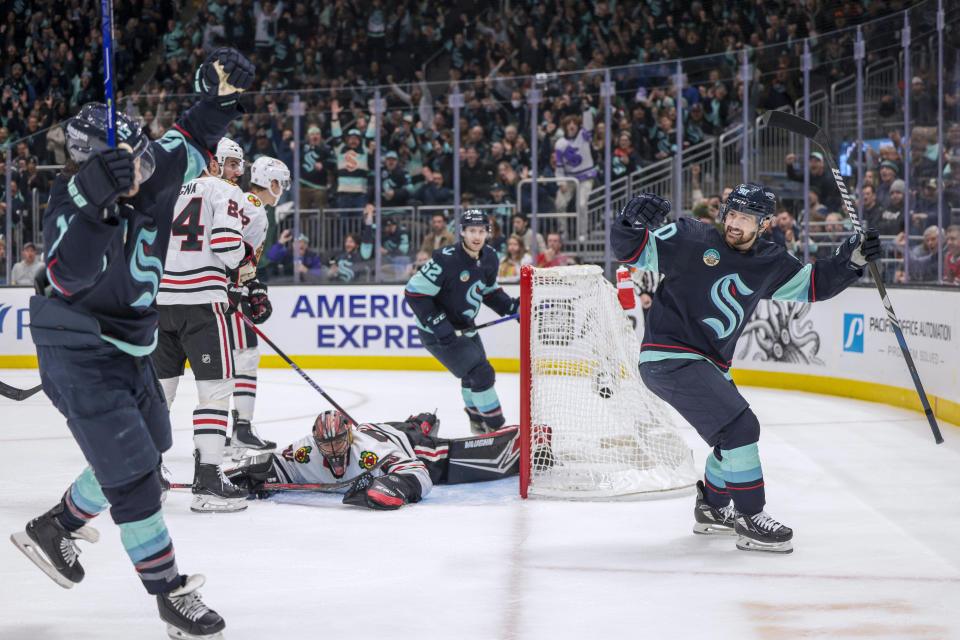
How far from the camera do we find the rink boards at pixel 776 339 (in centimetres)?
652

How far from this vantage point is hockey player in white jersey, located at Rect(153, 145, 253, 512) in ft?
14.0

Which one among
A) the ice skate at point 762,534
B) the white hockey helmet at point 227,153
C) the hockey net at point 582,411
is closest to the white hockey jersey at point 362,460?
the hockey net at point 582,411

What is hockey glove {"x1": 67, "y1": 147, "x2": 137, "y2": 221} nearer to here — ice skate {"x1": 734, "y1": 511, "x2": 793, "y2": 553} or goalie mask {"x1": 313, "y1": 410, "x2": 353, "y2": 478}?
goalie mask {"x1": 313, "y1": 410, "x2": 353, "y2": 478}

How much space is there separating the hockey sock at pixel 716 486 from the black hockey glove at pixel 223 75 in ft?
6.47

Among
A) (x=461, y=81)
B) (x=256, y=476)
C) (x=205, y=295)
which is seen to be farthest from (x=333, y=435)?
(x=461, y=81)

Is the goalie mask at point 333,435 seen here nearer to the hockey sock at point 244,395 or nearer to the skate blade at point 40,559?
the skate blade at point 40,559

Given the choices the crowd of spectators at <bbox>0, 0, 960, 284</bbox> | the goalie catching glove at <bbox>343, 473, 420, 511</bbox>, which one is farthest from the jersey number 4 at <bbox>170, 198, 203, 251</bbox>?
the crowd of spectators at <bbox>0, 0, 960, 284</bbox>

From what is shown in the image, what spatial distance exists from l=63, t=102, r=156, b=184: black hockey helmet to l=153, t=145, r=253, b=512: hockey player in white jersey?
1.84 metres

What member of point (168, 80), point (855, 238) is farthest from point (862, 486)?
point (168, 80)

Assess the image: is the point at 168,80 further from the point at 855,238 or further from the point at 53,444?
the point at 855,238

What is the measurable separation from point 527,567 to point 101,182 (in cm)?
175

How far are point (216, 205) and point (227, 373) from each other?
684 mm

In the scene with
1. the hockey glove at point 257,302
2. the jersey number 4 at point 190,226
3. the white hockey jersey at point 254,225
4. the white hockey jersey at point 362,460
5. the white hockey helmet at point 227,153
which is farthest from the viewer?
the white hockey helmet at point 227,153

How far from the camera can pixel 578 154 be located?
9.19 meters
